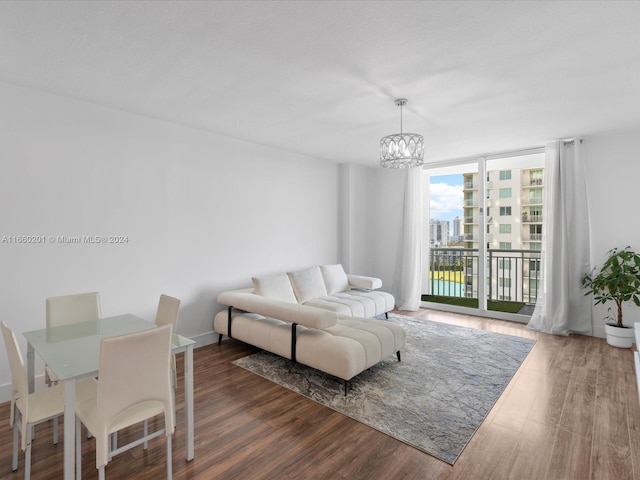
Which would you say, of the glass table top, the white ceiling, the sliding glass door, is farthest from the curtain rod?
the glass table top

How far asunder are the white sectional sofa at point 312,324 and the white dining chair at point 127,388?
138 centimetres

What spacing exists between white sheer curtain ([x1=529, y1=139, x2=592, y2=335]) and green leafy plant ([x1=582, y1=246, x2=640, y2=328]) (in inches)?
7.8

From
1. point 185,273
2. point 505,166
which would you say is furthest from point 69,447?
point 505,166

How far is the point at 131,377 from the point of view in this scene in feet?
5.33

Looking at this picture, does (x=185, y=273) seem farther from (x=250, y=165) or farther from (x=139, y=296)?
(x=250, y=165)

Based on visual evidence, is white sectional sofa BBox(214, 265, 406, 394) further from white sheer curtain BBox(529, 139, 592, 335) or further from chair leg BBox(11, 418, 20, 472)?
white sheer curtain BBox(529, 139, 592, 335)

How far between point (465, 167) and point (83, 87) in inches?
210

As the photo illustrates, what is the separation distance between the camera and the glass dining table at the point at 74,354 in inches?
60.9

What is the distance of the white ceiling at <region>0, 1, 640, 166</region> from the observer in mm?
1786

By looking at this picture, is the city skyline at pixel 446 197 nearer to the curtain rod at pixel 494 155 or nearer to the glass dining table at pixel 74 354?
the curtain rod at pixel 494 155

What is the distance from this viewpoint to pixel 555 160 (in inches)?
172

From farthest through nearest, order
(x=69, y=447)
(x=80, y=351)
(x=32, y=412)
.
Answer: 1. (x=80, y=351)
2. (x=32, y=412)
3. (x=69, y=447)

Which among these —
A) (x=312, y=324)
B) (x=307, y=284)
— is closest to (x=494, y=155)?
(x=307, y=284)

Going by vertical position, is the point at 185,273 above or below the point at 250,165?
below
